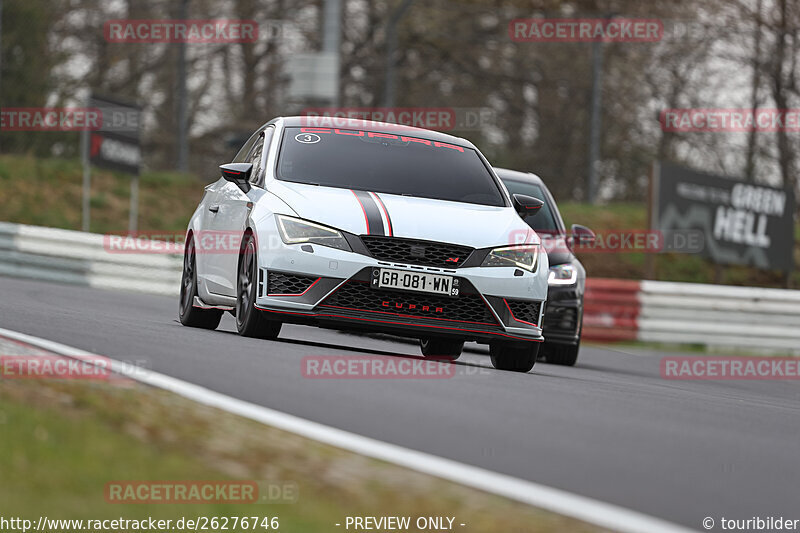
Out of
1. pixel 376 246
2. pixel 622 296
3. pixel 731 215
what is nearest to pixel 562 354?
pixel 376 246

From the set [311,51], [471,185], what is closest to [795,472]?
[471,185]

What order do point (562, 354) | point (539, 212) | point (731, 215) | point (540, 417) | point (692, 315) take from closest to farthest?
point (540, 417) → point (562, 354) → point (539, 212) → point (692, 315) → point (731, 215)

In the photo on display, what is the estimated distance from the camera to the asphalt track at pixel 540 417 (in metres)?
5.65

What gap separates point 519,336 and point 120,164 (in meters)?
13.6

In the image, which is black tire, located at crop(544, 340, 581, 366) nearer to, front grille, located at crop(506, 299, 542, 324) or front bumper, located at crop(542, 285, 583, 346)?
front bumper, located at crop(542, 285, 583, 346)

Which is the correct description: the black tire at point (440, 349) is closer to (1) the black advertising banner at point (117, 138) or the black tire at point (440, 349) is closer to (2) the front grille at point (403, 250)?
(2) the front grille at point (403, 250)

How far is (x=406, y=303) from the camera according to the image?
9312 mm

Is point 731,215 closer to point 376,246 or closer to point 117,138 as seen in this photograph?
point 117,138

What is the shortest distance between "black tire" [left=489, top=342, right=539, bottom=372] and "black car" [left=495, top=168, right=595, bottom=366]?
8.02 ft

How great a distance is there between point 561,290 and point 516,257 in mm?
3351

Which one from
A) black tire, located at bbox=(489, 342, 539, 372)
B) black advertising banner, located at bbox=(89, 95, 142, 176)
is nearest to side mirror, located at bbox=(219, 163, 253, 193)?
black tire, located at bbox=(489, 342, 539, 372)

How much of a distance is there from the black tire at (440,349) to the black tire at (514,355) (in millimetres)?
348

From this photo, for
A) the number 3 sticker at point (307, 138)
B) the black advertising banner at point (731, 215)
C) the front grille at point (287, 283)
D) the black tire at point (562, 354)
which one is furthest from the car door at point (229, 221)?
the black advertising banner at point (731, 215)

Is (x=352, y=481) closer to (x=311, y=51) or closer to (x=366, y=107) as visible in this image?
(x=366, y=107)
